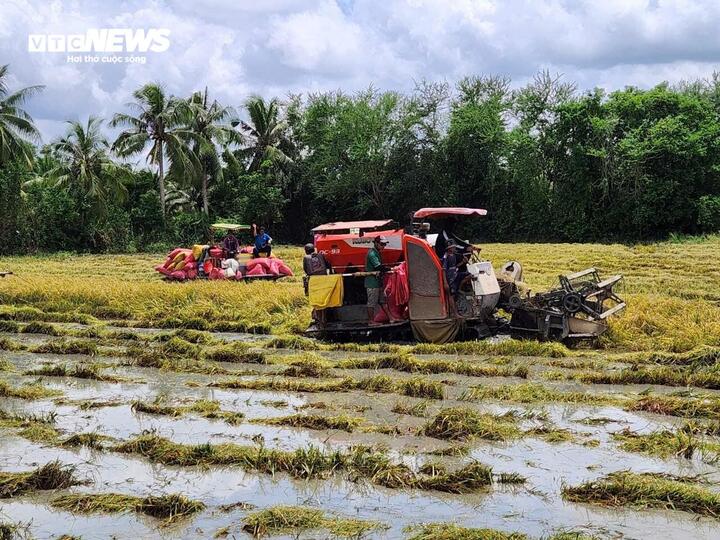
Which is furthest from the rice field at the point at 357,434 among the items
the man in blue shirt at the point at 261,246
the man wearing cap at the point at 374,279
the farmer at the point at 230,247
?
the man in blue shirt at the point at 261,246

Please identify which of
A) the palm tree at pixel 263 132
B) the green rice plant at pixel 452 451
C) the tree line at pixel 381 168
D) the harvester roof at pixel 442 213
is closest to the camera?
the green rice plant at pixel 452 451

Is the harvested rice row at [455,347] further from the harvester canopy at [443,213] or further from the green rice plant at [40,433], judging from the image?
the green rice plant at [40,433]

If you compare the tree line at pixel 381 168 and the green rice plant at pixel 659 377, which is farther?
the tree line at pixel 381 168

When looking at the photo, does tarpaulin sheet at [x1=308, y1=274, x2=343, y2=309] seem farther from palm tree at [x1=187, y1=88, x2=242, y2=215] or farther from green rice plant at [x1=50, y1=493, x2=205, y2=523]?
palm tree at [x1=187, y1=88, x2=242, y2=215]

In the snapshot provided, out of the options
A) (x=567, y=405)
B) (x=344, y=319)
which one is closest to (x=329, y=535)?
(x=567, y=405)

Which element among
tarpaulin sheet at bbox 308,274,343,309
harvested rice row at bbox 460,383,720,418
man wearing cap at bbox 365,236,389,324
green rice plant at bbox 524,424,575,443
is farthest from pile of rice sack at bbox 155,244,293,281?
green rice plant at bbox 524,424,575,443

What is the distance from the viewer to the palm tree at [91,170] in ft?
116

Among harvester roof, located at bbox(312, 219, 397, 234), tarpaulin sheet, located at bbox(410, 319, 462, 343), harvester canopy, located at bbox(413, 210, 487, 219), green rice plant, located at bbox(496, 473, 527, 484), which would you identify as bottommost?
green rice plant, located at bbox(496, 473, 527, 484)

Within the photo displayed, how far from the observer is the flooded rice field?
521 cm

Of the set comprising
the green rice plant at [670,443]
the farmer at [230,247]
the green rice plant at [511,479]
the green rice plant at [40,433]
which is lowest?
the green rice plant at [40,433]

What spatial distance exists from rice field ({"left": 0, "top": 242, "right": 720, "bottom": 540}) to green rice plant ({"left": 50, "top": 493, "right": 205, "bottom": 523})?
0.6 inches

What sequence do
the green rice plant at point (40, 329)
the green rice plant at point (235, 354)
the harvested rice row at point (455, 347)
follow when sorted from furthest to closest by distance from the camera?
the green rice plant at point (40, 329) < the green rice plant at point (235, 354) < the harvested rice row at point (455, 347)

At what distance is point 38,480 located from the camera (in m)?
5.90

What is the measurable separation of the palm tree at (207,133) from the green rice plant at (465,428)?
30165mm
